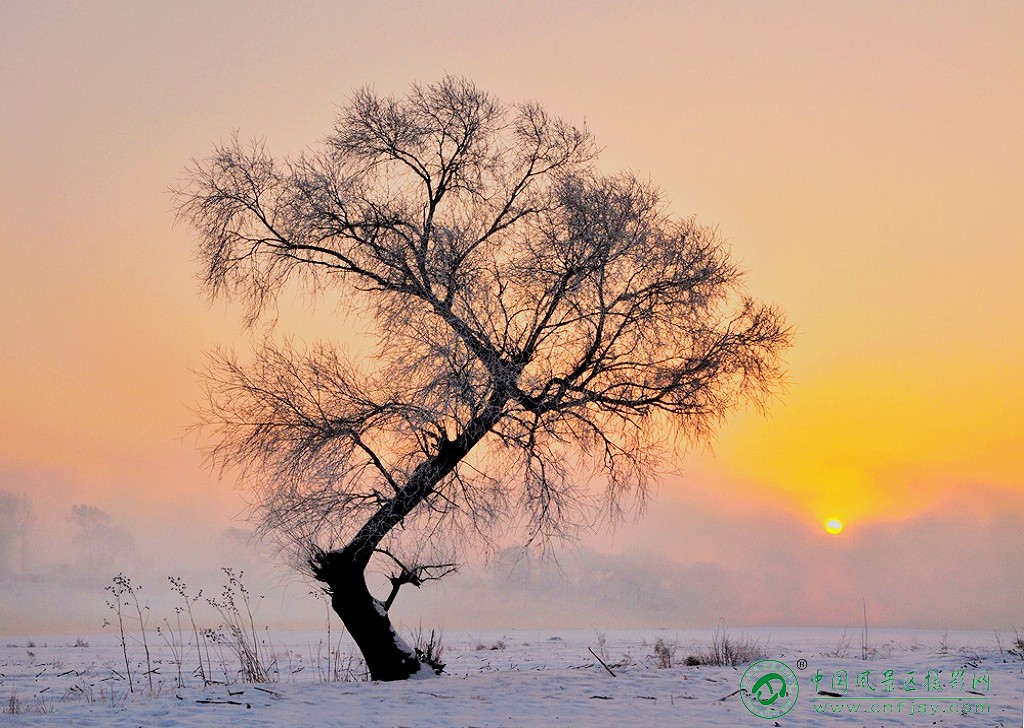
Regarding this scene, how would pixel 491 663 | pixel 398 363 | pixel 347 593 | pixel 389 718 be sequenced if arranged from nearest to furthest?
1. pixel 389 718
2. pixel 398 363
3. pixel 347 593
4. pixel 491 663

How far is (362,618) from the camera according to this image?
47.1ft

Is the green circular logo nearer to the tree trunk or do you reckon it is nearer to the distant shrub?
the distant shrub

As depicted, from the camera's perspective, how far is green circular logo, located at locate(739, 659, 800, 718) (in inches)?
443

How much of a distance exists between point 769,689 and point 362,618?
247 inches

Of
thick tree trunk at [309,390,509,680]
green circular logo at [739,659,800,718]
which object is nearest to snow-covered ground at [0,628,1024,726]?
green circular logo at [739,659,800,718]

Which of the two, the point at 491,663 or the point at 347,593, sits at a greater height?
the point at 347,593

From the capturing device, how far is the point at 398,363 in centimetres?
1342

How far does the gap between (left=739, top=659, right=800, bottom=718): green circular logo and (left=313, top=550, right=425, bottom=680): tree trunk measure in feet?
16.5

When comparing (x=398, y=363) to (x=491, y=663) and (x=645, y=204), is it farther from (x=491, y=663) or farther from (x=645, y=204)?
(x=491, y=663)

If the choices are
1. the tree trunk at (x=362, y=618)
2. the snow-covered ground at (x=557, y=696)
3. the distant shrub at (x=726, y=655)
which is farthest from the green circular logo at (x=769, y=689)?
the tree trunk at (x=362, y=618)

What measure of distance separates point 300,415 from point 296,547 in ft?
6.66

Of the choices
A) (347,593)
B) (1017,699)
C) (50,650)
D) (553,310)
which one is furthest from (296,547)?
(50,650)

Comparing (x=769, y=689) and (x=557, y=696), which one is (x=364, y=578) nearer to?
(x=557, y=696)

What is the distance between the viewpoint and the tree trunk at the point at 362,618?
14.2 m
